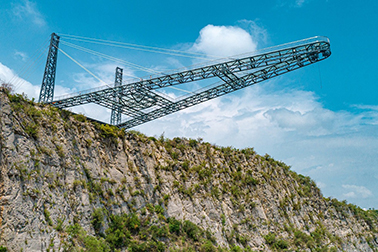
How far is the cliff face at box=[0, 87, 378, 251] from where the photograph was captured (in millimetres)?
16531

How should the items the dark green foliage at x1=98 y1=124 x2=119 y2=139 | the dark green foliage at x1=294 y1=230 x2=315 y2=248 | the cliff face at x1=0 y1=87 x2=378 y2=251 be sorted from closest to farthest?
the cliff face at x1=0 y1=87 x2=378 y2=251
the dark green foliage at x1=98 y1=124 x2=119 y2=139
the dark green foliage at x1=294 y1=230 x2=315 y2=248

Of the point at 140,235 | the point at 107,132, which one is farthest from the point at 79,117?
the point at 140,235

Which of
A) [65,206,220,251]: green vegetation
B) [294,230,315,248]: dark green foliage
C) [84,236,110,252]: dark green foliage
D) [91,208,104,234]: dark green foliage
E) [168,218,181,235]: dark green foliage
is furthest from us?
[294,230,315,248]: dark green foliage

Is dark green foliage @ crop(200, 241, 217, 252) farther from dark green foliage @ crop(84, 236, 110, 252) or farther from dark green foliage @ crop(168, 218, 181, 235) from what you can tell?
dark green foliage @ crop(84, 236, 110, 252)

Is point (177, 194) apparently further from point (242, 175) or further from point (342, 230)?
point (342, 230)

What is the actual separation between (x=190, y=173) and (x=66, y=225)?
42.1 ft

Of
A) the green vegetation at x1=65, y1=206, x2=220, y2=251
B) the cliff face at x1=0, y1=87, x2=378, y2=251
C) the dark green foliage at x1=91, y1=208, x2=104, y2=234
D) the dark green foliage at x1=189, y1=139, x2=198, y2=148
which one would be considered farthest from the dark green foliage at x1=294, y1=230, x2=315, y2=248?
the dark green foliage at x1=91, y1=208, x2=104, y2=234

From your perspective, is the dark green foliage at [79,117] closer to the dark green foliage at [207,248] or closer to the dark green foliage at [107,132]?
the dark green foliage at [107,132]

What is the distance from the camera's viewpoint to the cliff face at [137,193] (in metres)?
16.5

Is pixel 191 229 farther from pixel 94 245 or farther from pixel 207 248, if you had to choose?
pixel 94 245

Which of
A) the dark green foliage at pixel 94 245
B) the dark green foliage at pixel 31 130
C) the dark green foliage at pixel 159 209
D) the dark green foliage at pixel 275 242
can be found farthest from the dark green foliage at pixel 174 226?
the dark green foliage at pixel 31 130

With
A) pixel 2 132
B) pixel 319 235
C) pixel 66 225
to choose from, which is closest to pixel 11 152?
pixel 2 132

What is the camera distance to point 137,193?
76.8 ft

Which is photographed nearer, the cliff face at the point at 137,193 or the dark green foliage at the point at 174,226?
the cliff face at the point at 137,193
